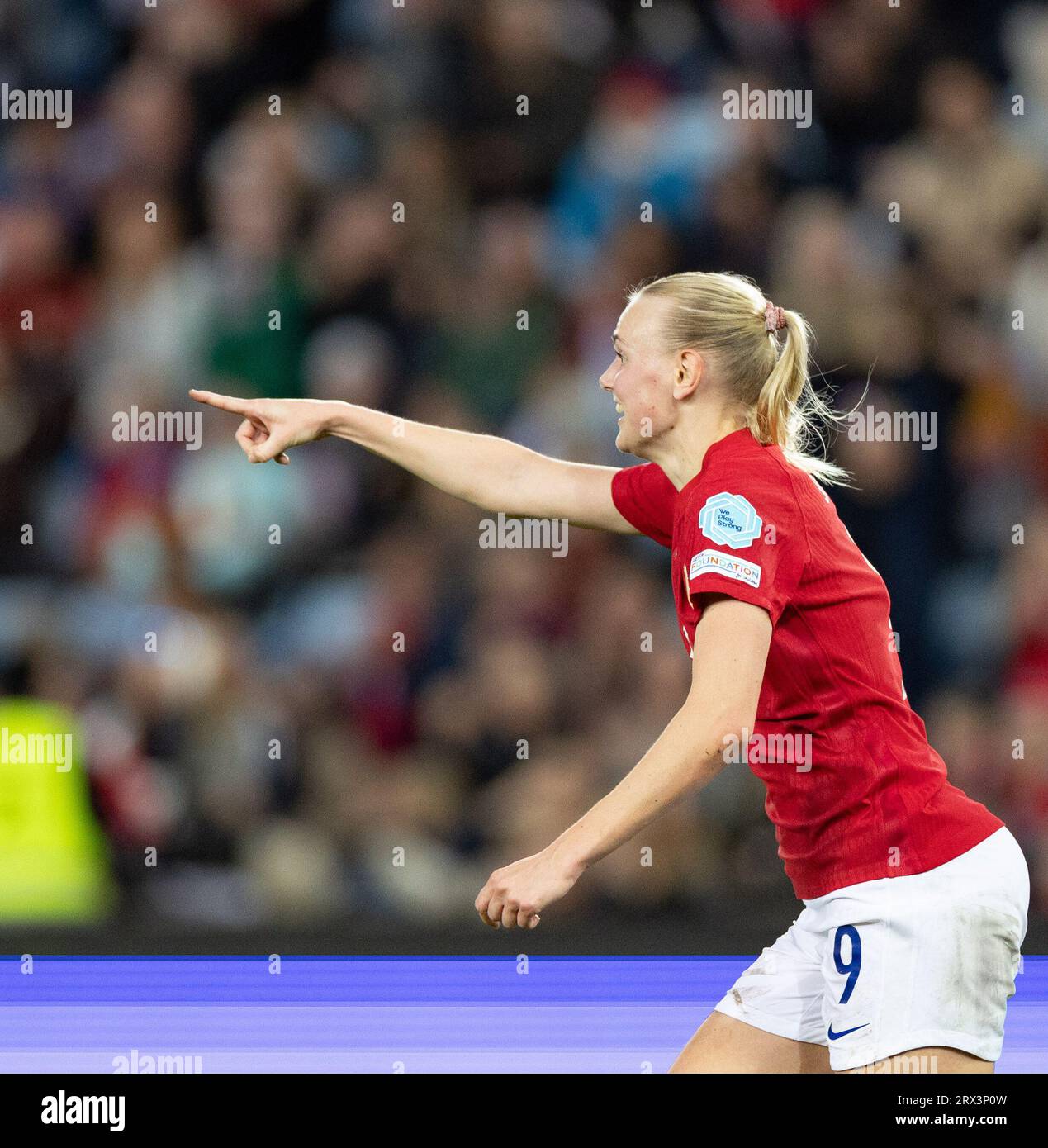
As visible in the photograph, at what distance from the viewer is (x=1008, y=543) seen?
5219 mm

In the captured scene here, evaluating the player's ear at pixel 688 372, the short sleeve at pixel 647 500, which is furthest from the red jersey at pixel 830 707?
the short sleeve at pixel 647 500

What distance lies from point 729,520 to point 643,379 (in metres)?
0.37

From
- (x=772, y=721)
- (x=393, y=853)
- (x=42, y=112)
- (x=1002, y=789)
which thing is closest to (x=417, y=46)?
(x=42, y=112)

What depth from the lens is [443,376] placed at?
17.6ft

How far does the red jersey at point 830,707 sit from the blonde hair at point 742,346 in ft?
0.55

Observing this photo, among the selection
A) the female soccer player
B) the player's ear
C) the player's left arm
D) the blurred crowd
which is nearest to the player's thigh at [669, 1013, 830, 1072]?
the female soccer player

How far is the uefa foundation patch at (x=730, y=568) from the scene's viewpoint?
2166 millimetres

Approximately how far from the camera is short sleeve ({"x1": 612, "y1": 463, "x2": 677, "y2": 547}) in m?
2.84

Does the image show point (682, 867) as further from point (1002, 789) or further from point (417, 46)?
point (417, 46)

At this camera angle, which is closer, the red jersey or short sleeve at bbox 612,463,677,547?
the red jersey

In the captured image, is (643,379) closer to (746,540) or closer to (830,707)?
(746,540)

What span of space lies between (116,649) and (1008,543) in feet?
9.02

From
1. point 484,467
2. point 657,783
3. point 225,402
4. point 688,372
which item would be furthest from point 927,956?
point 225,402

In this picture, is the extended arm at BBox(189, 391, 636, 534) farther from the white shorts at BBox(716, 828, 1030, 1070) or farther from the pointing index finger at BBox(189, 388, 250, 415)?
the white shorts at BBox(716, 828, 1030, 1070)
